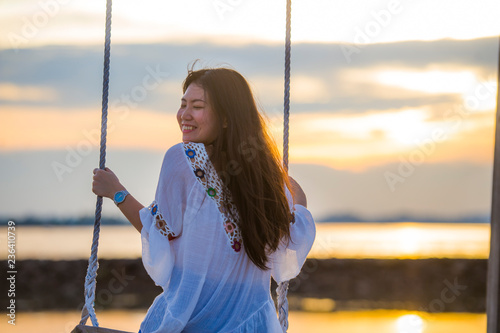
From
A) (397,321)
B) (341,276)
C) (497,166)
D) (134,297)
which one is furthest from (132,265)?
(497,166)

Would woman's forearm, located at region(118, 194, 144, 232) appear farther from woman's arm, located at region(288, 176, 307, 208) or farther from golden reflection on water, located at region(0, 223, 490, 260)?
golden reflection on water, located at region(0, 223, 490, 260)

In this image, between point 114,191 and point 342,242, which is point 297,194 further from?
point 342,242

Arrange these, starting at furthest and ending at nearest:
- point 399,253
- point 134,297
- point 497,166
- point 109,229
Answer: point 109,229
point 399,253
point 134,297
point 497,166

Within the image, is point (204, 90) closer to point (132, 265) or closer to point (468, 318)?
point (468, 318)

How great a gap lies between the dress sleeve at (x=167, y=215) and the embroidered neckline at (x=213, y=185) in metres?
0.03

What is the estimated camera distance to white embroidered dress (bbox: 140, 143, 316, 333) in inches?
70.6

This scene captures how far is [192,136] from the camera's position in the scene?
1.94 meters

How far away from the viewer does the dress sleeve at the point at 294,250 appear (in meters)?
2.00

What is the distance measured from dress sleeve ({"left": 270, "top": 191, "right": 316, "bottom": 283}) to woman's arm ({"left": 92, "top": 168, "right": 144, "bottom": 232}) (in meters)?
0.40

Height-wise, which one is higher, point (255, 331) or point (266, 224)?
point (266, 224)

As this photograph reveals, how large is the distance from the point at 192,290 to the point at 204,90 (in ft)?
1.79

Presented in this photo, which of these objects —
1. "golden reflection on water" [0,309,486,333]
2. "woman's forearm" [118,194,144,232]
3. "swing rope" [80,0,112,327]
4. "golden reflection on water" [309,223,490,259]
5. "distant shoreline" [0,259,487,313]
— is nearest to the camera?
"woman's forearm" [118,194,144,232]

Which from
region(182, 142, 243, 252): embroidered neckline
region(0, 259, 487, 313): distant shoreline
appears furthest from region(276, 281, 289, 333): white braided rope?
region(0, 259, 487, 313): distant shoreline

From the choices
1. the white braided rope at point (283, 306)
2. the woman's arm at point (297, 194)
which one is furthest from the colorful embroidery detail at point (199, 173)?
the white braided rope at point (283, 306)
